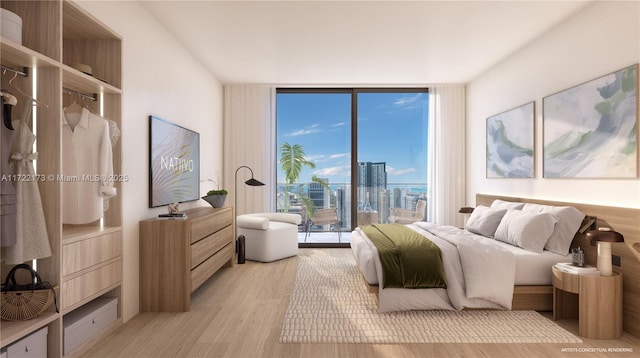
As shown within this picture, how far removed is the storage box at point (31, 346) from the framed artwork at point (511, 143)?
15.3 ft

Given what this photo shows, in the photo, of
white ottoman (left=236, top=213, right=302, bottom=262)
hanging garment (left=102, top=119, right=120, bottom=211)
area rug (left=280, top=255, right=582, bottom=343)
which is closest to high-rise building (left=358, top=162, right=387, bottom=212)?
white ottoman (left=236, top=213, right=302, bottom=262)

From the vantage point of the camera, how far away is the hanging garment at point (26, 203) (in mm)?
1879

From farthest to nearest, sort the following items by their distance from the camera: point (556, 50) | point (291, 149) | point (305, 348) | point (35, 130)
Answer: point (291, 149), point (556, 50), point (305, 348), point (35, 130)

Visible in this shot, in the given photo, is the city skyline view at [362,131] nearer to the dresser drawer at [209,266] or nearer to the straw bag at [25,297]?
the dresser drawer at [209,266]

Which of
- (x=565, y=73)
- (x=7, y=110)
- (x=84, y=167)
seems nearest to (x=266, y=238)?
(x=84, y=167)

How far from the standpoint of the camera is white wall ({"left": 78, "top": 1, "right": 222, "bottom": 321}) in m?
2.83

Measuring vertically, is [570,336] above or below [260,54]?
below

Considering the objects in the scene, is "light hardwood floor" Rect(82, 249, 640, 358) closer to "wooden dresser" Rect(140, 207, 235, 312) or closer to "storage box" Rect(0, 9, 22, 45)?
"wooden dresser" Rect(140, 207, 235, 312)

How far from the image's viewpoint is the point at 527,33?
→ 371cm

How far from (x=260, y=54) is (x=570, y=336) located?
4305 mm

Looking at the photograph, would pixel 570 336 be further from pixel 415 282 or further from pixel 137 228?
pixel 137 228

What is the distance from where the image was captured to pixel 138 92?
9.98 feet

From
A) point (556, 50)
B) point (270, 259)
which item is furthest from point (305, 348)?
point (556, 50)

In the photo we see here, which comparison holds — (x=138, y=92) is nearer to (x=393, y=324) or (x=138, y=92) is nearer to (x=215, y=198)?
(x=215, y=198)
